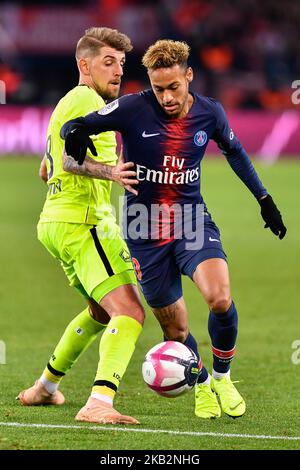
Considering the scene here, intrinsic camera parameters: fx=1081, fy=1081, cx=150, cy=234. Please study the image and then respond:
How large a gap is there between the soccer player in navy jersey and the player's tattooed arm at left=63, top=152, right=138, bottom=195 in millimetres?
14

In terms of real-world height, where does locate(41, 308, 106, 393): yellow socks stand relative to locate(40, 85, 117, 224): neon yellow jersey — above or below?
below

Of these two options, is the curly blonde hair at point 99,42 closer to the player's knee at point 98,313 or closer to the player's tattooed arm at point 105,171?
the player's tattooed arm at point 105,171

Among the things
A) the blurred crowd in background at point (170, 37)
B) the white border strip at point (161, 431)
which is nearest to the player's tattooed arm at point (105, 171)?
the white border strip at point (161, 431)

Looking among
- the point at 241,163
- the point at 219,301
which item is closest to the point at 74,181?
the point at 241,163

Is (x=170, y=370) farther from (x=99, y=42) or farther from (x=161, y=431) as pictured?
(x=99, y=42)

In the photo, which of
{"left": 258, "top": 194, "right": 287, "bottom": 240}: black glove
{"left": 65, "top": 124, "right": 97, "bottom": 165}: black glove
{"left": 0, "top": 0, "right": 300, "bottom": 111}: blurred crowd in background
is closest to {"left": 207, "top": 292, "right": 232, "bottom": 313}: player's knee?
{"left": 258, "top": 194, "right": 287, "bottom": 240}: black glove

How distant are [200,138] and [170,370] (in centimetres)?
152

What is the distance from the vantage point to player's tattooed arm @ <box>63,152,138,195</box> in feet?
21.4

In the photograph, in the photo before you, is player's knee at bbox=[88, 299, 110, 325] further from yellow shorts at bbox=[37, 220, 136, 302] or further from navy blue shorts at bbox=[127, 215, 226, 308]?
navy blue shorts at bbox=[127, 215, 226, 308]

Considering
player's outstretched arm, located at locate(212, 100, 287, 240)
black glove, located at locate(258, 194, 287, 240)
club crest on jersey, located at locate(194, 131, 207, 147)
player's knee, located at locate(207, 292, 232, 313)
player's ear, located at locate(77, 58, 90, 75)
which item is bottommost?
player's knee, located at locate(207, 292, 232, 313)

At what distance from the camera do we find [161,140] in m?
6.83
